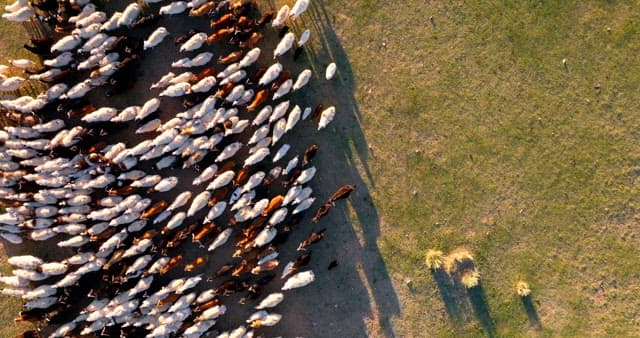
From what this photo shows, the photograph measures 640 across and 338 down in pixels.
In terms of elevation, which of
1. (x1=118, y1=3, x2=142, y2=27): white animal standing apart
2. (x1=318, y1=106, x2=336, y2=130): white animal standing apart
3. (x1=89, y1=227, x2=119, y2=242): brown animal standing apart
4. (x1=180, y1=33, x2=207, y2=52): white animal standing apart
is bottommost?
(x1=89, y1=227, x2=119, y2=242): brown animal standing apart

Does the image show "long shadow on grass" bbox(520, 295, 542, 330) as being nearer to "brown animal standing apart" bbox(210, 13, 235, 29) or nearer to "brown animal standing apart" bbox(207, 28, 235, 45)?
"brown animal standing apart" bbox(207, 28, 235, 45)

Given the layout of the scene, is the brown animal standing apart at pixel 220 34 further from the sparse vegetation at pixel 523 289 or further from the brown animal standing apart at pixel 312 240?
the sparse vegetation at pixel 523 289

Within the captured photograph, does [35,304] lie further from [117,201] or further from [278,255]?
[278,255]

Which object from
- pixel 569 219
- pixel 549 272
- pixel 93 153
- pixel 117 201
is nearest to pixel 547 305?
pixel 549 272

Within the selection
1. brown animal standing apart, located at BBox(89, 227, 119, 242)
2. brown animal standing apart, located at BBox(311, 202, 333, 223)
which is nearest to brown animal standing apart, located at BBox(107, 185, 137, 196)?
brown animal standing apart, located at BBox(89, 227, 119, 242)

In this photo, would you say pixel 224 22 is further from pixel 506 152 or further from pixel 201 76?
pixel 506 152

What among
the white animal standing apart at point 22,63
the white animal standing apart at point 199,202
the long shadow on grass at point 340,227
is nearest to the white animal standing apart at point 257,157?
the long shadow on grass at point 340,227
